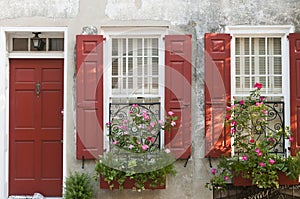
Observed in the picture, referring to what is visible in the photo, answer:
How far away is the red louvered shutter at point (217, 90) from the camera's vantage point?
295 inches

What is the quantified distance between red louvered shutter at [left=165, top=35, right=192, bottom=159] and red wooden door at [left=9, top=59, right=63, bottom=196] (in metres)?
1.82

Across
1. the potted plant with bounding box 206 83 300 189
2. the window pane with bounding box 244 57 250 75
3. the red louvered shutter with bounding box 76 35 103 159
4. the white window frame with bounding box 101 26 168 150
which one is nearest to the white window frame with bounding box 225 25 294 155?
the window pane with bounding box 244 57 250 75

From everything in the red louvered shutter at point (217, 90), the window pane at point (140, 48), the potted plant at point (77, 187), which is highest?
the window pane at point (140, 48)

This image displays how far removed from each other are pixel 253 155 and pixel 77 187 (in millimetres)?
2682

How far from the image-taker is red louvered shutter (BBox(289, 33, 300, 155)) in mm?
7465

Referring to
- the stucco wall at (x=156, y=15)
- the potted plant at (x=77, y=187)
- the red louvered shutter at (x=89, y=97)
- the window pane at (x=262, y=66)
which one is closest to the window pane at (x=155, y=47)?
the stucco wall at (x=156, y=15)

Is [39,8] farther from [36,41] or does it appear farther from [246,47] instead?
[246,47]

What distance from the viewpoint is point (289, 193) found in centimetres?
747

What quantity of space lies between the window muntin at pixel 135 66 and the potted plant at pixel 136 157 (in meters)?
0.44

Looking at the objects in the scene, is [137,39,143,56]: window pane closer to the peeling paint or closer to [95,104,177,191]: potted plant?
[95,104,177,191]: potted plant

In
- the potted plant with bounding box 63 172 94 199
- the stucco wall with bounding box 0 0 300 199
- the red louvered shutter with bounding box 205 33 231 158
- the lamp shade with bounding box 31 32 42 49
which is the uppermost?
the stucco wall with bounding box 0 0 300 199

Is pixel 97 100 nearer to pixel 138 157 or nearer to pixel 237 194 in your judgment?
pixel 138 157

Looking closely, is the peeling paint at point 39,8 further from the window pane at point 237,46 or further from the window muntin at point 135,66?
the window pane at point 237,46

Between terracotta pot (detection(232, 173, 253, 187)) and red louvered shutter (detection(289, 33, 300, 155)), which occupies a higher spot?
red louvered shutter (detection(289, 33, 300, 155))
